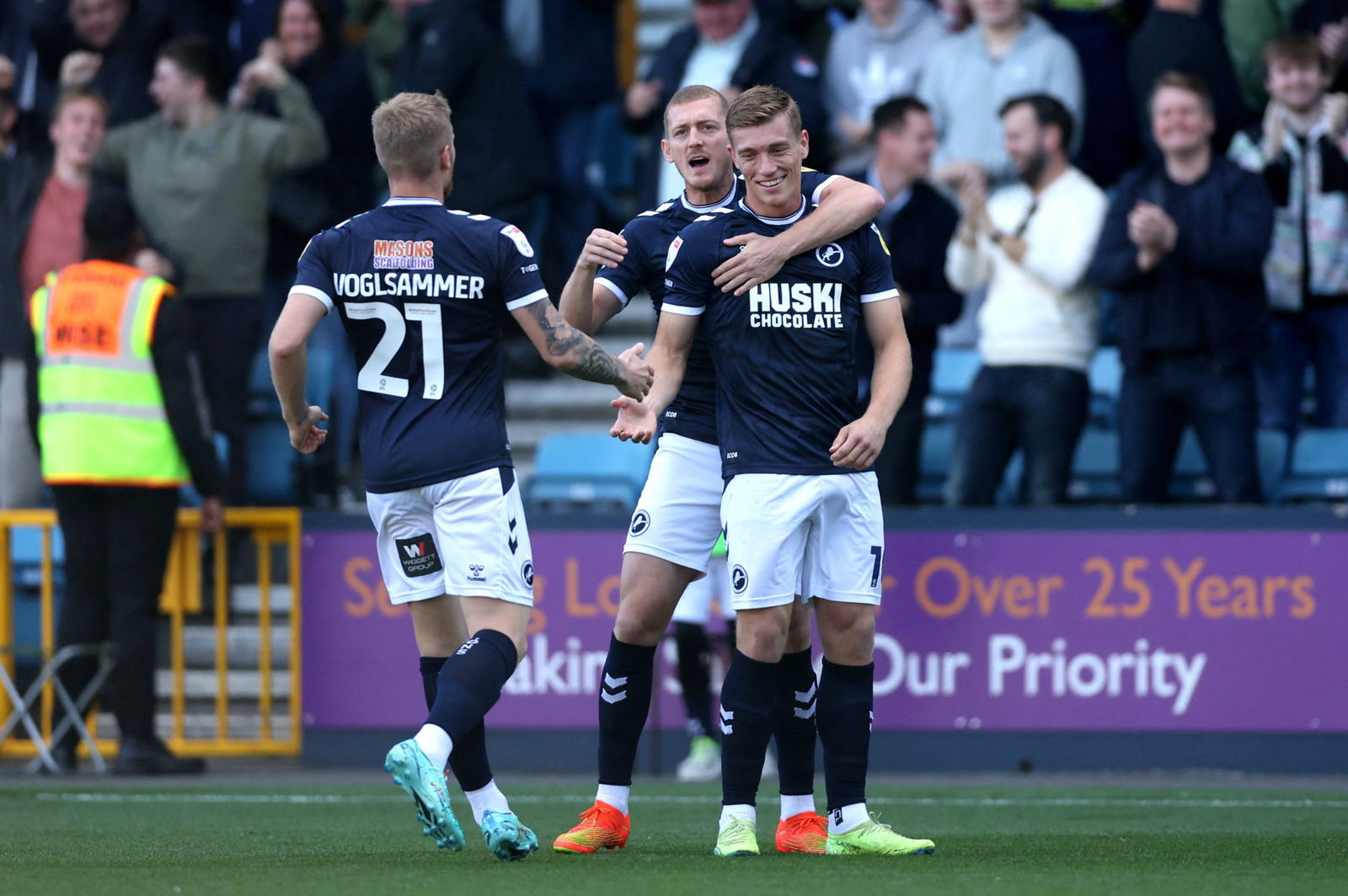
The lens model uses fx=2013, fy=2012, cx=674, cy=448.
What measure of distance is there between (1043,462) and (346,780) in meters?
3.63

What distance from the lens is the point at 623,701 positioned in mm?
6176

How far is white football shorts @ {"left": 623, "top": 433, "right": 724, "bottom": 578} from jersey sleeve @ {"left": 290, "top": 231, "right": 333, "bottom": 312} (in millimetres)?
1173

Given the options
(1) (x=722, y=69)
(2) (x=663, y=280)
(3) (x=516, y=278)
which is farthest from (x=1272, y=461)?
(3) (x=516, y=278)

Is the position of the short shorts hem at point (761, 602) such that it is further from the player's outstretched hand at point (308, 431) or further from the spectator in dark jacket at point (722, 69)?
the spectator in dark jacket at point (722, 69)

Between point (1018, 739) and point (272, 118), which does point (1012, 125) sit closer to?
point (1018, 739)

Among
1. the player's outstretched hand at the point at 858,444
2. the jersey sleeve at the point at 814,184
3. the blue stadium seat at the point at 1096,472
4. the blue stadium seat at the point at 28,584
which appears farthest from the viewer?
the blue stadium seat at the point at 28,584

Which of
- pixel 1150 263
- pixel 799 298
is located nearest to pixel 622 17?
pixel 1150 263

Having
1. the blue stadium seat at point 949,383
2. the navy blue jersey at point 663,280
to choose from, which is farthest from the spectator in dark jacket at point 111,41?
the navy blue jersey at point 663,280

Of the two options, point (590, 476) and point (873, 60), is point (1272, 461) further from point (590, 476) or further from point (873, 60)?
point (590, 476)

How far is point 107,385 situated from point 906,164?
4016mm

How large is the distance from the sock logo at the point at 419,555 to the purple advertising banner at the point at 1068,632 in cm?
392

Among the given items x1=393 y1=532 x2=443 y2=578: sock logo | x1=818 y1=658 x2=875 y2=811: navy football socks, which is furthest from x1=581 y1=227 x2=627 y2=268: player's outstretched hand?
x1=818 y1=658 x2=875 y2=811: navy football socks

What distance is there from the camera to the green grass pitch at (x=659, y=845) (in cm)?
502

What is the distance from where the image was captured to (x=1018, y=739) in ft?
31.3
